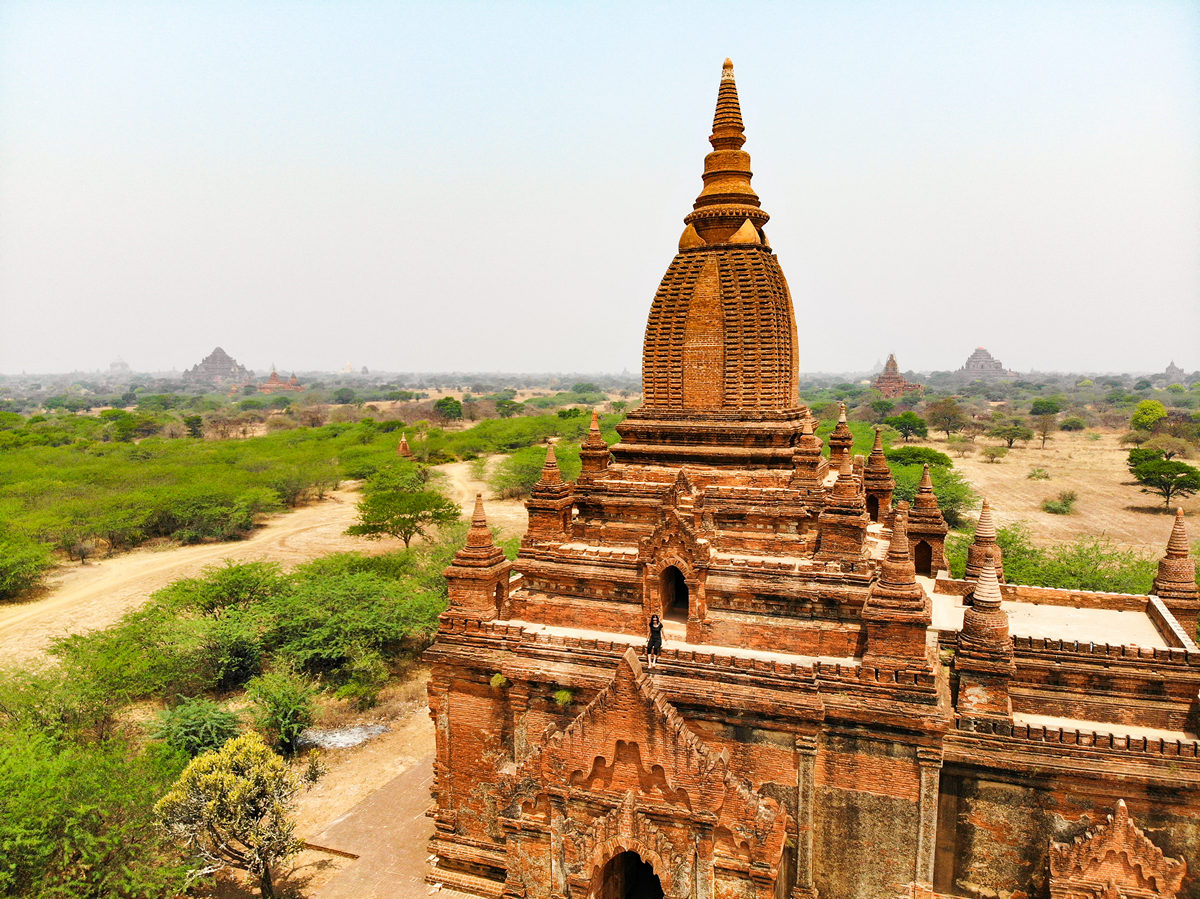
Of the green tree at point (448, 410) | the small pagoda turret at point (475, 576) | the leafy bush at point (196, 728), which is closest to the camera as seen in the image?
the small pagoda turret at point (475, 576)

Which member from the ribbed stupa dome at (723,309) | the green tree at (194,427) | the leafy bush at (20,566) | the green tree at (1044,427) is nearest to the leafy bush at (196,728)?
the ribbed stupa dome at (723,309)

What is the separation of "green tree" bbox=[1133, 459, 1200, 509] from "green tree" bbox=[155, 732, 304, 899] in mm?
71392

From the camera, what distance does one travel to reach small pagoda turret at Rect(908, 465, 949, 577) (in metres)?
23.0

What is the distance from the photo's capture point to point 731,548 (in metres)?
17.9

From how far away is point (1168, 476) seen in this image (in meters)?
60.6

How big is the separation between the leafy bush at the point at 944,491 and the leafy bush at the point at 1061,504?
7.93 m

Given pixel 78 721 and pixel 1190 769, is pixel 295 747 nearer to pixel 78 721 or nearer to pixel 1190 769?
pixel 78 721

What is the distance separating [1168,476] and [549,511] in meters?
65.2

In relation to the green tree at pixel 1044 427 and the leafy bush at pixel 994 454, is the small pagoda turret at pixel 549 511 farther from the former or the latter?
the green tree at pixel 1044 427

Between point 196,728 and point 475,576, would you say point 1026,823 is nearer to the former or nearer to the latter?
point 475,576

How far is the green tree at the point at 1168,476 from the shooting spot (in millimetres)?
60219

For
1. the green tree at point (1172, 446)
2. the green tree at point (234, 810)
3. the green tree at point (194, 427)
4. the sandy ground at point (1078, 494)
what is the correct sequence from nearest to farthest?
the green tree at point (234, 810) < the sandy ground at point (1078, 494) < the green tree at point (1172, 446) < the green tree at point (194, 427)

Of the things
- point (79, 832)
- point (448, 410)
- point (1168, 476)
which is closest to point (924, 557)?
point (79, 832)

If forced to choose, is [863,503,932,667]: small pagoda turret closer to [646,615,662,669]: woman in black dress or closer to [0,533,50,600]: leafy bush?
[646,615,662,669]: woman in black dress
